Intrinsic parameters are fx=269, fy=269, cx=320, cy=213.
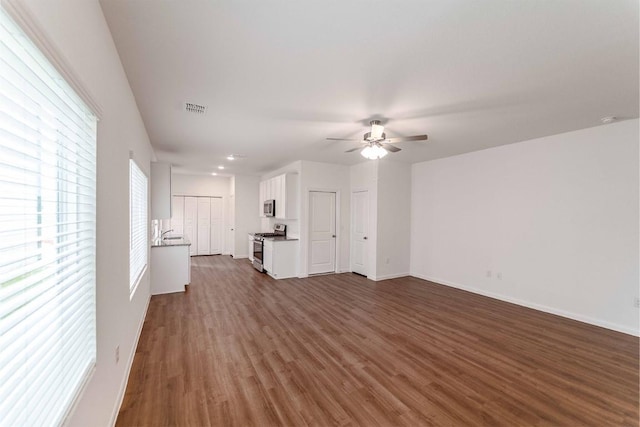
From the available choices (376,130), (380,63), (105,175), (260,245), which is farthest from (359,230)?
(105,175)

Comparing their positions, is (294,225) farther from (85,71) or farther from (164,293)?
(85,71)

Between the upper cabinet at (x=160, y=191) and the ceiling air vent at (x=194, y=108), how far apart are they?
253 centimetres

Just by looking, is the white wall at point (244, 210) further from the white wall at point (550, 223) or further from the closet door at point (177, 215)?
the white wall at point (550, 223)

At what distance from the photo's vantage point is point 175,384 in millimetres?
2295

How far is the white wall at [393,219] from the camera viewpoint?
5906 millimetres

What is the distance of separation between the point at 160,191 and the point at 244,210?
11.6 feet

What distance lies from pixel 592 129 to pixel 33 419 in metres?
5.82

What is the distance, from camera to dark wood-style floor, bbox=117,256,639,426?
6.59 feet

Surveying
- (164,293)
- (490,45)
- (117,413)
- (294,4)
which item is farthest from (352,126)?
(164,293)

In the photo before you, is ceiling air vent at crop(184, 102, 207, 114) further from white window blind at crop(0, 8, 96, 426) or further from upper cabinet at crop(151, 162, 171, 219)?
upper cabinet at crop(151, 162, 171, 219)

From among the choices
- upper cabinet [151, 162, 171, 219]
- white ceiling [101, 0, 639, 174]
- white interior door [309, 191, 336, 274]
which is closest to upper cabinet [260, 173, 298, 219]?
white interior door [309, 191, 336, 274]

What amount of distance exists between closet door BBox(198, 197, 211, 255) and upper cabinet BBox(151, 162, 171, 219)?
3.85 meters

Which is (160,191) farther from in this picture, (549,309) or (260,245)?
(549,309)

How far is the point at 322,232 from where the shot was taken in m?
6.41
